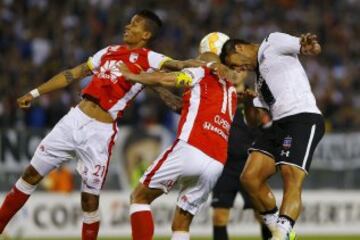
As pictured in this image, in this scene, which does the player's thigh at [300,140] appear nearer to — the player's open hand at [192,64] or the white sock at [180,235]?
the player's open hand at [192,64]

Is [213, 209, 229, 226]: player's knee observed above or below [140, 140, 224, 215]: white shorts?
below

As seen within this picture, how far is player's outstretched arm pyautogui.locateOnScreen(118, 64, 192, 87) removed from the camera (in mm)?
9852

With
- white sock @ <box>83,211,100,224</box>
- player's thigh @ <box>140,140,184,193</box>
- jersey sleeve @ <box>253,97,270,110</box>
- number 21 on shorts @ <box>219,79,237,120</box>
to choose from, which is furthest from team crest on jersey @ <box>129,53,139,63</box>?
white sock @ <box>83,211,100,224</box>

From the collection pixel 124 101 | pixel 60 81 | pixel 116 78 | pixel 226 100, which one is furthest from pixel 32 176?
pixel 226 100

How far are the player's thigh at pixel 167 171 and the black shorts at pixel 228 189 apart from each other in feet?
10.4

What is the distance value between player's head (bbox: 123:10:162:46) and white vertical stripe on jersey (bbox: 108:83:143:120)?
0.51m

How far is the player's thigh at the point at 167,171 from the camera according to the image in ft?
32.4

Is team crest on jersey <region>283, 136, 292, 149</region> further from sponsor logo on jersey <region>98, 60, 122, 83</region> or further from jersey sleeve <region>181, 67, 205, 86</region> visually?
sponsor logo on jersey <region>98, 60, 122, 83</region>

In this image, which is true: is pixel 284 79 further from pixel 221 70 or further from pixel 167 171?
pixel 167 171

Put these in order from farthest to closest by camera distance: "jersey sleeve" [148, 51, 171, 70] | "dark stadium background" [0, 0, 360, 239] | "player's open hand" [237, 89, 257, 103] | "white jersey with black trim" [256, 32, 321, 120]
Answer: "dark stadium background" [0, 0, 360, 239]
"player's open hand" [237, 89, 257, 103]
"jersey sleeve" [148, 51, 171, 70]
"white jersey with black trim" [256, 32, 321, 120]

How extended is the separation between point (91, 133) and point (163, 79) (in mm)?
1322

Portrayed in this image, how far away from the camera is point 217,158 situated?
10086 millimetres

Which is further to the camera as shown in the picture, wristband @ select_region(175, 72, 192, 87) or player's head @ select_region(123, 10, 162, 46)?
player's head @ select_region(123, 10, 162, 46)

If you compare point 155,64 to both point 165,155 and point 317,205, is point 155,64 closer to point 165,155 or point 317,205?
point 165,155
